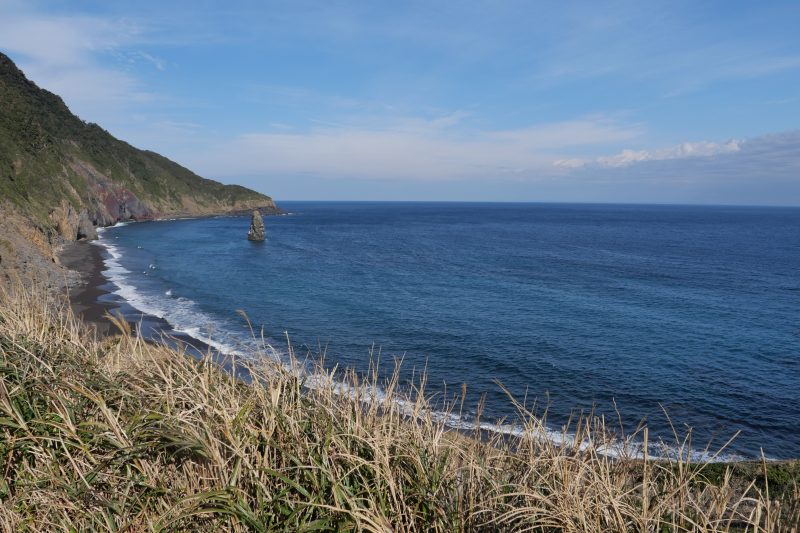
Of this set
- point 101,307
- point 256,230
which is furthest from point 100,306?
point 256,230

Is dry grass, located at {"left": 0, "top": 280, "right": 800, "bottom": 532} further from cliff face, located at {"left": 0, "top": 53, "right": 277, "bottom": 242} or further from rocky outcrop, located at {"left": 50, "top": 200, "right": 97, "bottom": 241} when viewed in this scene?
rocky outcrop, located at {"left": 50, "top": 200, "right": 97, "bottom": 241}

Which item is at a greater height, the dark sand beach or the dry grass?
the dry grass

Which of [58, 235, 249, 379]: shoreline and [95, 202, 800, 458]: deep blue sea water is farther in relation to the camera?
[58, 235, 249, 379]: shoreline

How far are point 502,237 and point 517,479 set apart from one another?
101m

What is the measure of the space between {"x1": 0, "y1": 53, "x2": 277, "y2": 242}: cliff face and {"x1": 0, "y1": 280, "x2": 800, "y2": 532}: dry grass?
48709mm

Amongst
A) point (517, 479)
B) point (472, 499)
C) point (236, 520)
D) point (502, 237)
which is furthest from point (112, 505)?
point (502, 237)

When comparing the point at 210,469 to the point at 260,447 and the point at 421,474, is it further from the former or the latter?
the point at 421,474

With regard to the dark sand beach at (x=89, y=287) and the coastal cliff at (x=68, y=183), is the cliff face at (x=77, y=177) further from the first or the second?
the dark sand beach at (x=89, y=287)

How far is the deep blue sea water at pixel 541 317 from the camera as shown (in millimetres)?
24234

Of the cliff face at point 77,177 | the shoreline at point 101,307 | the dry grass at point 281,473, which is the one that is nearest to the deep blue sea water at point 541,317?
the shoreline at point 101,307

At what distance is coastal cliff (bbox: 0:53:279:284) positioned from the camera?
4522 centimetres

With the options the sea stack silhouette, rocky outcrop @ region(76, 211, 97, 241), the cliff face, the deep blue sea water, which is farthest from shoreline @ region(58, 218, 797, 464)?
the sea stack silhouette

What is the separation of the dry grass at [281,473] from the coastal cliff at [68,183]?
3152 centimetres

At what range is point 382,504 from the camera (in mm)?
4145
